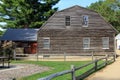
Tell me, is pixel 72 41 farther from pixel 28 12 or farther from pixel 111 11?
pixel 111 11

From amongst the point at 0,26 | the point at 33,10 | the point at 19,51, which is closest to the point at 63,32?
the point at 19,51

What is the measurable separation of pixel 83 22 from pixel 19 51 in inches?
404

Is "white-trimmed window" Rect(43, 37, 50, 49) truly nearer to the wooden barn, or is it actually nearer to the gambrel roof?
the gambrel roof

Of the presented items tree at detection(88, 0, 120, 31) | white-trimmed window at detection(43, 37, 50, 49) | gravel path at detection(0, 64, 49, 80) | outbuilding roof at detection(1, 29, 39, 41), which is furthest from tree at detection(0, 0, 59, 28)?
gravel path at detection(0, 64, 49, 80)

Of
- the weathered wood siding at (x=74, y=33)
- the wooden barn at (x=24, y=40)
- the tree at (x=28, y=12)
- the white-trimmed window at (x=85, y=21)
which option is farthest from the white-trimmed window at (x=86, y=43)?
the tree at (x=28, y=12)

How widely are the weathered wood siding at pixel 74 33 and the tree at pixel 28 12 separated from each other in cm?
1798

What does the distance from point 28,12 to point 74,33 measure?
20437 millimetres

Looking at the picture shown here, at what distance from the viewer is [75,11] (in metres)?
51.0

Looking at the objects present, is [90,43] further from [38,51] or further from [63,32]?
[38,51]

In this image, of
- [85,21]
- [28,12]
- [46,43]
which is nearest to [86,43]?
[85,21]

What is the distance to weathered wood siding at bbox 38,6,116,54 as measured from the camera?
51.0 m

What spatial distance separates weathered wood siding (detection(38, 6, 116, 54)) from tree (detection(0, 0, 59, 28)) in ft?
59.0

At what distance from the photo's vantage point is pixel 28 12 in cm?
6944

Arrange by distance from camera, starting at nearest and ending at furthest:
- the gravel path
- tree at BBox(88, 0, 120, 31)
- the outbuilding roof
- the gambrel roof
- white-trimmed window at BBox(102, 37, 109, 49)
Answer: the gravel path, the gambrel roof, white-trimmed window at BBox(102, 37, 109, 49), the outbuilding roof, tree at BBox(88, 0, 120, 31)
